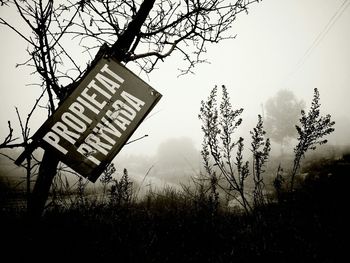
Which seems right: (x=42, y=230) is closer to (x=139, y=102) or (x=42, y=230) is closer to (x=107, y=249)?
(x=107, y=249)

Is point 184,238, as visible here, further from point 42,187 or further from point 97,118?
point 97,118

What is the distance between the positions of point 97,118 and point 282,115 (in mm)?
41781

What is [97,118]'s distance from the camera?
5.10 ft

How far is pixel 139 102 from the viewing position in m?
1.64

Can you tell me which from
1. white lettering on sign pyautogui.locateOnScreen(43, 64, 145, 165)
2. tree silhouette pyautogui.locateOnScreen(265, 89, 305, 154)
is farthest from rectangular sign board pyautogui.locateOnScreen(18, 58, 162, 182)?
tree silhouette pyautogui.locateOnScreen(265, 89, 305, 154)

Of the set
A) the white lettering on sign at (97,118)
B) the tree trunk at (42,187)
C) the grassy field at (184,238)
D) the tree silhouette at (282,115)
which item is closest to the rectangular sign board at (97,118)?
the white lettering on sign at (97,118)

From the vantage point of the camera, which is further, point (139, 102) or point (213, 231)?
point (213, 231)

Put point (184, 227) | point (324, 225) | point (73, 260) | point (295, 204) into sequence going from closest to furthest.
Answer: point (73, 260) → point (324, 225) → point (184, 227) → point (295, 204)

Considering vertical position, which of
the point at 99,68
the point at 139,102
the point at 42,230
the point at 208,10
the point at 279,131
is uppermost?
the point at 279,131

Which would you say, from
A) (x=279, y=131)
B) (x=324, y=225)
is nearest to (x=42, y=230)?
(x=324, y=225)

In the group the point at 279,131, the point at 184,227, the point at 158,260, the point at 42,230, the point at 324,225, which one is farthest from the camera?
the point at 279,131

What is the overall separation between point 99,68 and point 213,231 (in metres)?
1.92

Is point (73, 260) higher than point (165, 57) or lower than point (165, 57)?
lower

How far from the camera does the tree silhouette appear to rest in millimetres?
37750
